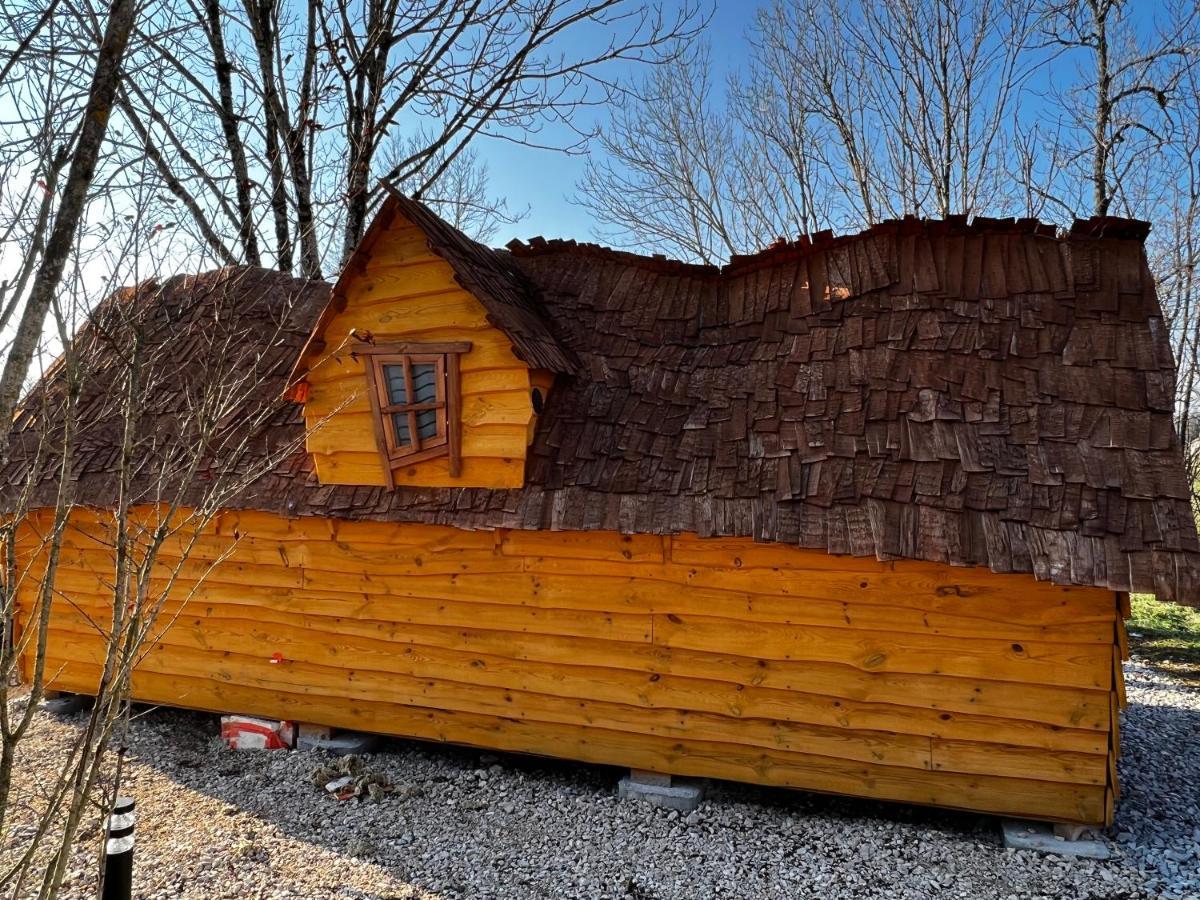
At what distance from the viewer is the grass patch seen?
30.0 feet

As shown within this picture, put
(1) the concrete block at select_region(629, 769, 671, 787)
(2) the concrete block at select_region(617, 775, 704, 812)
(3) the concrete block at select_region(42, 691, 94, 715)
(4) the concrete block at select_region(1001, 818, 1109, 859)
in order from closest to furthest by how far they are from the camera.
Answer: (4) the concrete block at select_region(1001, 818, 1109, 859) → (2) the concrete block at select_region(617, 775, 704, 812) → (1) the concrete block at select_region(629, 769, 671, 787) → (3) the concrete block at select_region(42, 691, 94, 715)

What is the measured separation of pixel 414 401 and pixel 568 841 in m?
3.49

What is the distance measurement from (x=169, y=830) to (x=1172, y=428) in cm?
744

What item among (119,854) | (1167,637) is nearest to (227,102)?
(119,854)

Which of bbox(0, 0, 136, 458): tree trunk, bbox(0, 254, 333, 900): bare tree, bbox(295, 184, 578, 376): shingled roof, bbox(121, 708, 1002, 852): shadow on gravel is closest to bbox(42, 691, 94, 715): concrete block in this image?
bbox(0, 254, 333, 900): bare tree

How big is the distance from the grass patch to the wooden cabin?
6073mm

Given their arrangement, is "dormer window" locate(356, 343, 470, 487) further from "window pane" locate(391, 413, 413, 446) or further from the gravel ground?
the gravel ground

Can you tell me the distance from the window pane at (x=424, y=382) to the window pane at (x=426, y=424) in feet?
0.32

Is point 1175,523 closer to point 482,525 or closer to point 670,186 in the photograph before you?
point 482,525

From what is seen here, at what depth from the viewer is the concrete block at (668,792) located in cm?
523

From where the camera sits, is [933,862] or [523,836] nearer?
[933,862]

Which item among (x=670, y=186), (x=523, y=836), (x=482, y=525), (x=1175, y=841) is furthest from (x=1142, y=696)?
(x=670, y=186)

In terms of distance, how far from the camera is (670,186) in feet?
53.1

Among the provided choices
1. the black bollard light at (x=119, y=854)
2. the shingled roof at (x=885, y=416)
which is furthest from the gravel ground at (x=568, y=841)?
the shingled roof at (x=885, y=416)
